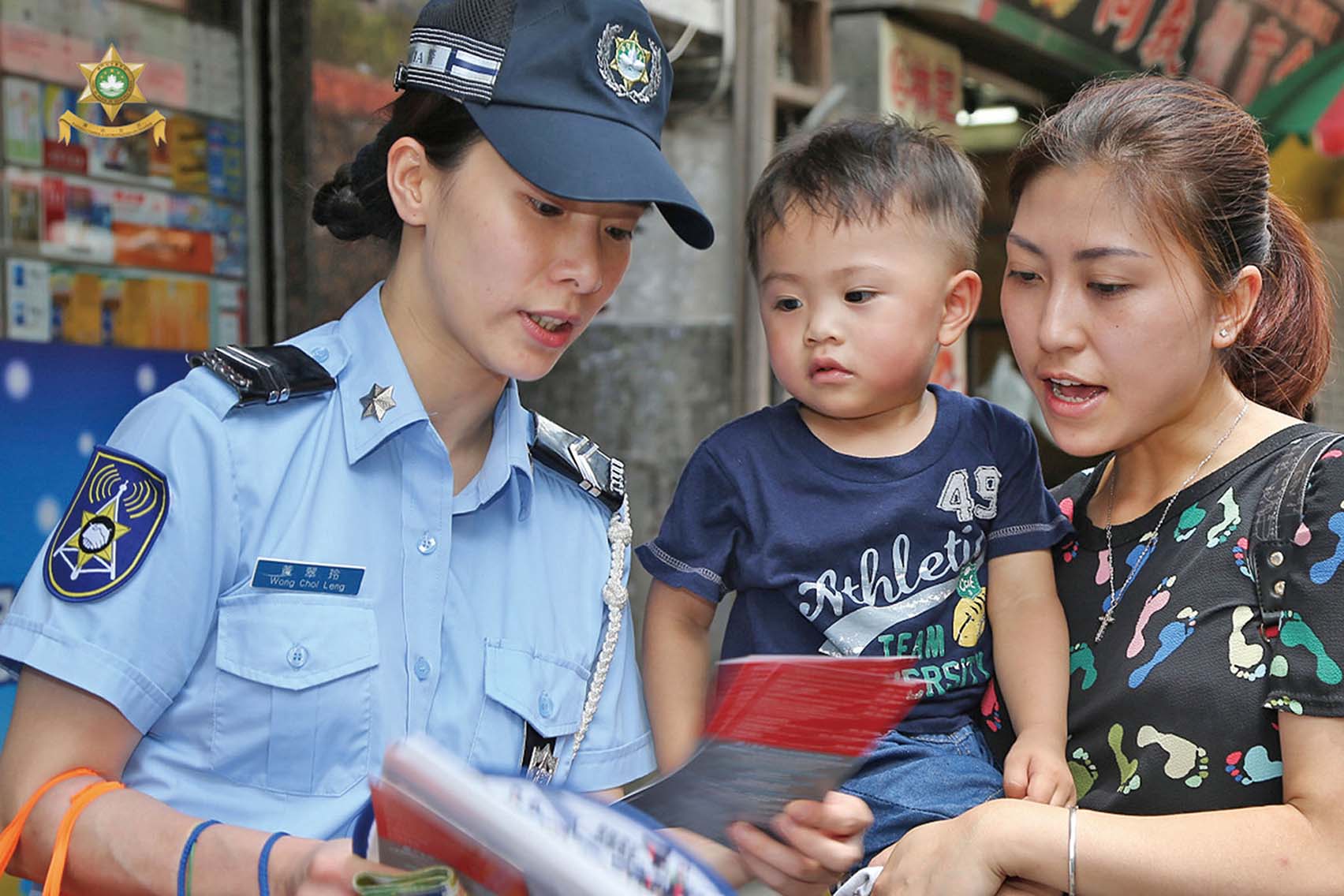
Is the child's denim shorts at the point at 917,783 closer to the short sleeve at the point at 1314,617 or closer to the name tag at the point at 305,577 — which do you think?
the short sleeve at the point at 1314,617

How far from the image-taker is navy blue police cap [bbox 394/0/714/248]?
1785 millimetres

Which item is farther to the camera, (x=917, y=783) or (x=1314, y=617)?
(x=917, y=783)

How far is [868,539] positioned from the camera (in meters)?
2.11

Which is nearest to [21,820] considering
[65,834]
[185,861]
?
[65,834]

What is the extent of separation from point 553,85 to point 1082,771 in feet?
3.84

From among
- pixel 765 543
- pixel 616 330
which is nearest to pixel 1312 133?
pixel 616 330

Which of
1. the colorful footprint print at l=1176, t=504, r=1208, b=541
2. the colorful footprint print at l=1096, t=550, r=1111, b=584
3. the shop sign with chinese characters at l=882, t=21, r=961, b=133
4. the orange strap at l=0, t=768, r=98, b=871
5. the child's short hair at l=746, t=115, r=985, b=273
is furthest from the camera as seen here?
the shop sign with chinese characters at l=882, t=21, r=961, b=133

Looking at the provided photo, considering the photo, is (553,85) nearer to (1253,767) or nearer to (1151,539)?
(1151,539)

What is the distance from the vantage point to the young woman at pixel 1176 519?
167cm

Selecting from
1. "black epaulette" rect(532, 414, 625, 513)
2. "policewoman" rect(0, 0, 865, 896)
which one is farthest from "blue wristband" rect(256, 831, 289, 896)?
"black epaulette" rect(532, 414, 625, 513)

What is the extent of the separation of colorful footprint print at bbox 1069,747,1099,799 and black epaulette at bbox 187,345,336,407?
113cm

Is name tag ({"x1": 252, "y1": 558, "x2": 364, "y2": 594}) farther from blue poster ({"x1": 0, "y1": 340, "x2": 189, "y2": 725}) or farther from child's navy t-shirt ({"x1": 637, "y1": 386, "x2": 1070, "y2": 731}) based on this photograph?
blue poster ({"x1": 0, "y1": 340, "x2": 189, "y2": 725})

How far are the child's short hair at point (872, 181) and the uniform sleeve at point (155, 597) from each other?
38.3 inches

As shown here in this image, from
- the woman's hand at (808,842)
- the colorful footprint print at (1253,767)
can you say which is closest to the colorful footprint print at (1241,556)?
the colorful footprint print at (1253,767)
